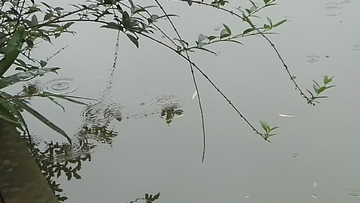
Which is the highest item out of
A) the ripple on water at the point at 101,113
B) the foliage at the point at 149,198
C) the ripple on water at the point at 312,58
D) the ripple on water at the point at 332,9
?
the ripple on water at the point at 101,113

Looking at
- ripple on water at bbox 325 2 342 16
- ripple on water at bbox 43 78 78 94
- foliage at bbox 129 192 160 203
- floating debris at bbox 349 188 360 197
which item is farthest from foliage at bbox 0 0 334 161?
ripple on water at bbox 325 2 342 16

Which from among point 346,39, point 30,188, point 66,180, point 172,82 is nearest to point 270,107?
point 172,82

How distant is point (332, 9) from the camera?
87.3 inches

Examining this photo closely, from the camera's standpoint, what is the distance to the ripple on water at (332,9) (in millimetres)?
2176

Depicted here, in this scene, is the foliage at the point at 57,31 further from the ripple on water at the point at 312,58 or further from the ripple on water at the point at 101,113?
the ripple on water at the point at 312,58

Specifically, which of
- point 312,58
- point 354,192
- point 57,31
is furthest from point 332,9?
point 57,31

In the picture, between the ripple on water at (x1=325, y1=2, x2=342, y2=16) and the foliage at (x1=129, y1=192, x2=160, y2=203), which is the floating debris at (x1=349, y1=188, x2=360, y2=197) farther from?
the ripple on water at (x1=325, y1=2, x2=342, y2=16)

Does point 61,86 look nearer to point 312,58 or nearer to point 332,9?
point 312,58

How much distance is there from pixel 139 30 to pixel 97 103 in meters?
0.86

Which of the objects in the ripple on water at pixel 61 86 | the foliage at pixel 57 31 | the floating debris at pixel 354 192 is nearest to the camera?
the foliage at pixel 57 31

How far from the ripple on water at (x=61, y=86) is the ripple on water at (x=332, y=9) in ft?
3.97

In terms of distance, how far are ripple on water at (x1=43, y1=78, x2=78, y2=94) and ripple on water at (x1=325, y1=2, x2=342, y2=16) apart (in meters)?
1.21

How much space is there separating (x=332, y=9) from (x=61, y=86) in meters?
1.31

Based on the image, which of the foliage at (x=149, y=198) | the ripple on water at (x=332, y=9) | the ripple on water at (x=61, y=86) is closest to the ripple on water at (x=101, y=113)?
the ripple on water at (x=61, y=86)
